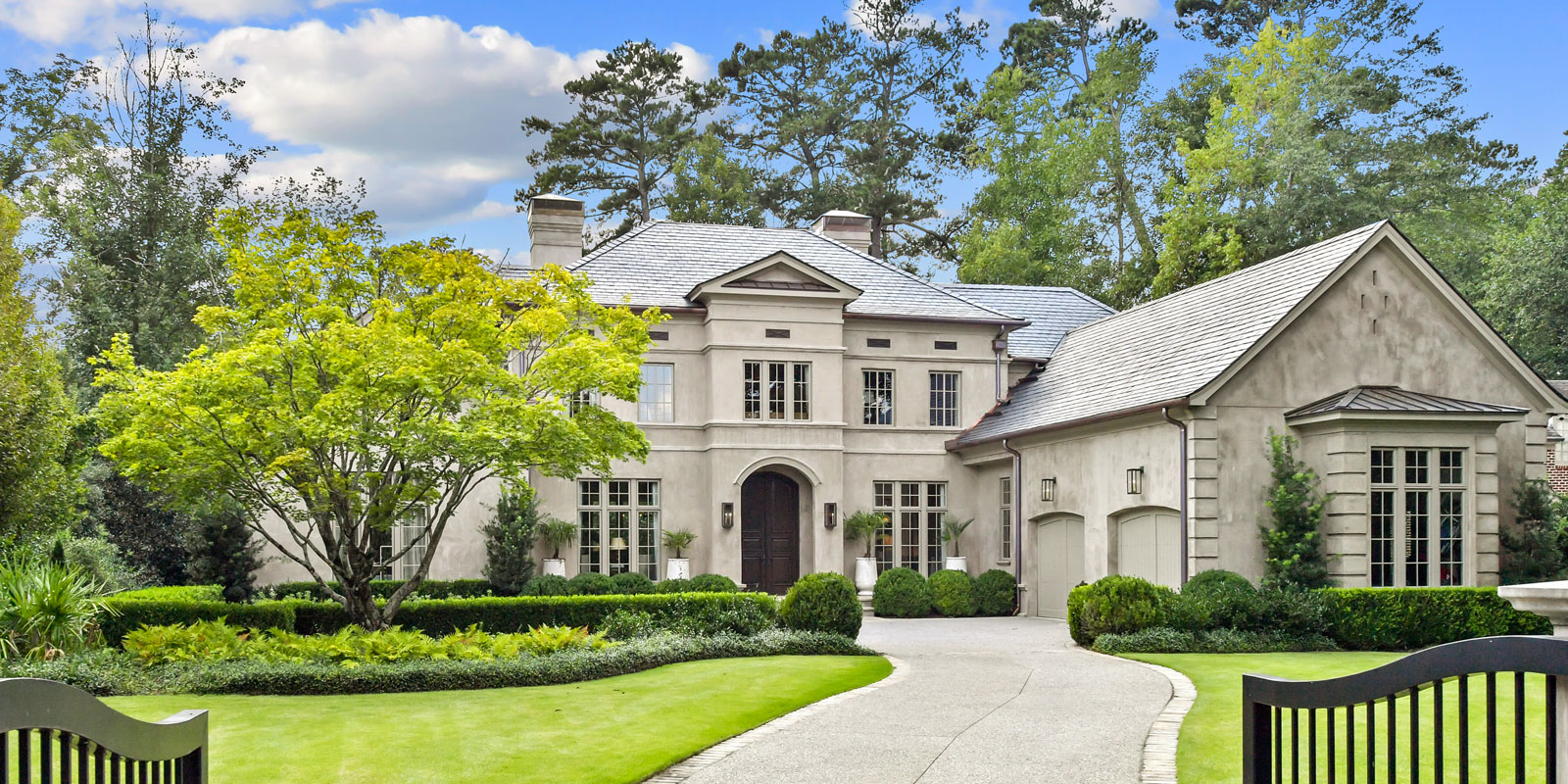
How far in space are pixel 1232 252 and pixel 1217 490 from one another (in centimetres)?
1856

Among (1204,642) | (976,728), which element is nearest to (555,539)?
(1204,642)

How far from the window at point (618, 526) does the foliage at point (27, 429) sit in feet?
32.8

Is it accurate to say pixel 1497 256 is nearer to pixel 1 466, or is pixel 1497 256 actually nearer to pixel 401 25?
pixel 401 25

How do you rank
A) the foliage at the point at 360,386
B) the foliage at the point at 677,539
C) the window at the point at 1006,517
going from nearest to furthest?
the foliage at the point at 360,386
the foliage at the point at 677,539
the window at the point at 1006,517

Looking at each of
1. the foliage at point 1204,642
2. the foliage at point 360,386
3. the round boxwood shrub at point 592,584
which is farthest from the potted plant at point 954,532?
the foliage at point 360,386

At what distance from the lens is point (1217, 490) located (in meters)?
20.1

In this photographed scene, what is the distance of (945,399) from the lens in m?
29.0

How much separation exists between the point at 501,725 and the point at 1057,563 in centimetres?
1604

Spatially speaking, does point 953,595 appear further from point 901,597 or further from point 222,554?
point 222,554

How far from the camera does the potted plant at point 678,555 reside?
25.7 metres

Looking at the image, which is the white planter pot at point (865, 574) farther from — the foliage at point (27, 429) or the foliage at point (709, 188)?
the foliage at point (709, 188)

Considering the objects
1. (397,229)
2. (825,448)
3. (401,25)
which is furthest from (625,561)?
(401,25)

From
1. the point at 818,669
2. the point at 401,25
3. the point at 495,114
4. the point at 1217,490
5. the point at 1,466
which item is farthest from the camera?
the point at 495,114

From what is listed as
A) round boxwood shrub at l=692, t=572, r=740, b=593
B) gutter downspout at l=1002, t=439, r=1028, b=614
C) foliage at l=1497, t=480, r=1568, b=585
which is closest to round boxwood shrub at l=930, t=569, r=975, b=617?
gutter downspout at l=1002, t=439, r=1028, b=614
